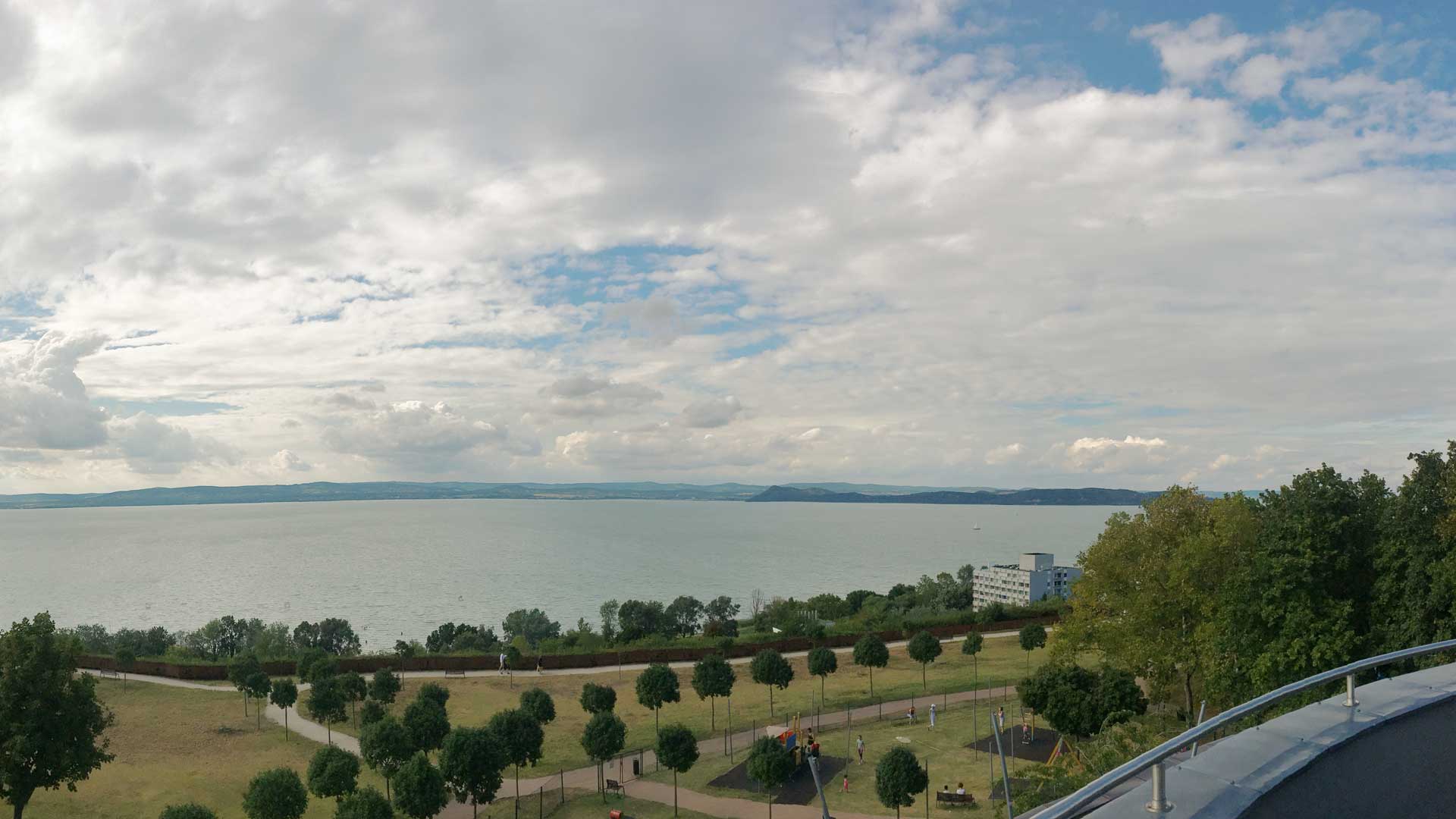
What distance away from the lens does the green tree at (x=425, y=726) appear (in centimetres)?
2605

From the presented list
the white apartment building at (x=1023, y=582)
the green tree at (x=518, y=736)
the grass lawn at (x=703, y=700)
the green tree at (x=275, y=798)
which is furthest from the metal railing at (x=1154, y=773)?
the white apartment building at (x=1023, y=582)

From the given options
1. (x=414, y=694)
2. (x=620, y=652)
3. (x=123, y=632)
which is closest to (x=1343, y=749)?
(x=414, y=694)

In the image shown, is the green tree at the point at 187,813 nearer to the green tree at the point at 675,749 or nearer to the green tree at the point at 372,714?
the green tree at the point at 675,749

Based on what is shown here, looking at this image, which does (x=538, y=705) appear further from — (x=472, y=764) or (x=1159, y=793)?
(x=1159, y=793)

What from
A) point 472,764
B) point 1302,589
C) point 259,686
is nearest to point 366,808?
point 472,764

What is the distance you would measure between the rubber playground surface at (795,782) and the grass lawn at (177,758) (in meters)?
11.6

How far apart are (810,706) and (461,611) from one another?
6779cm

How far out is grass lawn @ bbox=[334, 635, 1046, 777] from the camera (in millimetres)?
33625

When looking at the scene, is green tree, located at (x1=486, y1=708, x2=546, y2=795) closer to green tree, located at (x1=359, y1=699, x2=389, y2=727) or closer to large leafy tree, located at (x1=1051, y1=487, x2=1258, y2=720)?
green tree, located at (x1=359, y1=699, x2=389, y2=727)

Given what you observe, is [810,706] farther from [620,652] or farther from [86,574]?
[86,574]

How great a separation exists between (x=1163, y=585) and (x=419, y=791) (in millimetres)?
23394

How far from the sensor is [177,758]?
29875mm

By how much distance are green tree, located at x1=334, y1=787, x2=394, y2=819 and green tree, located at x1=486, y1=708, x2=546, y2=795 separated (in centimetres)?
514

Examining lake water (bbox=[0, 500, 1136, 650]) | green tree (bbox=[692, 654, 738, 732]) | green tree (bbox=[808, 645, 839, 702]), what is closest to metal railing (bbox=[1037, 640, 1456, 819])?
green tree (bbox=[692, 654, 738, 732])
